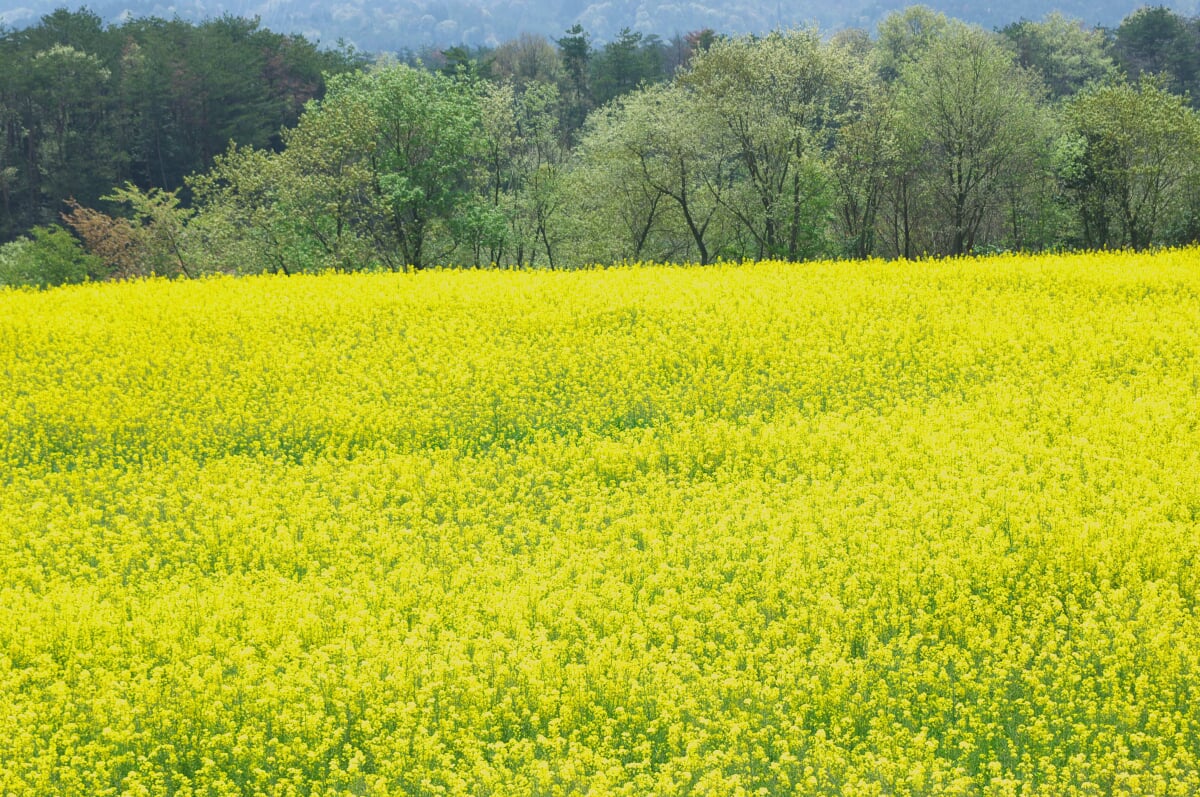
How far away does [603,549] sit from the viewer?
41.2ft

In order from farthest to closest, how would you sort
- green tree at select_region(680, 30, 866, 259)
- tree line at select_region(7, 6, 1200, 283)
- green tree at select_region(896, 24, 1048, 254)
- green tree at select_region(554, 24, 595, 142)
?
green tree at select_region(554, 24, 595, 142) < green tree at select_region(896, 24, 1048, 254) < green tree at select_region(680, 30, 866, 259) < tree line at select_region(7, 6, 1200, 283)

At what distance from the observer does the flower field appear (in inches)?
338

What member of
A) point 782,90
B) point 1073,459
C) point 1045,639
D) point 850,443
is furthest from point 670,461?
point 782,90

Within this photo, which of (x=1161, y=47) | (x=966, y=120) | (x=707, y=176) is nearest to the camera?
(x=966, y=120)

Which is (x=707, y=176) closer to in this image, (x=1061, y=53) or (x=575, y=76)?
(x=575, y=76)

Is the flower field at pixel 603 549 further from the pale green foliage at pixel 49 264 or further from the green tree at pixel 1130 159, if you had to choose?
the pale green foliage at pixel 49 264

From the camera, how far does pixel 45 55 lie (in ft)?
246

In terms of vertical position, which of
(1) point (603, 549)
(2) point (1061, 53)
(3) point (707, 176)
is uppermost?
(2) point (1061, 53)

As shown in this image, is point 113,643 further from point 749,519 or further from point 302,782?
point 749,519

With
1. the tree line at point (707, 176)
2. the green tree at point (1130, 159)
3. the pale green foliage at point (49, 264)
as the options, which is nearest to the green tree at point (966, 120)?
the tree line at point (707, 176)

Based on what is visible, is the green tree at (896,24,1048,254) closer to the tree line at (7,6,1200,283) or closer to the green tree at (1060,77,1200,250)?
the tree line at (7,6,1200,283)

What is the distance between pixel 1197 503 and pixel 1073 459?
195 centimetres

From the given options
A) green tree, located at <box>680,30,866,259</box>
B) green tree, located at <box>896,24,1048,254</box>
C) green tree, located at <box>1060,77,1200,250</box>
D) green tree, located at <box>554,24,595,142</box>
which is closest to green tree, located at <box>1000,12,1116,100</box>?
green tree, located at <box>554,24,595,142</box>

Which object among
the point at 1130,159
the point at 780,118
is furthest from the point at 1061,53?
the point at 780,118
